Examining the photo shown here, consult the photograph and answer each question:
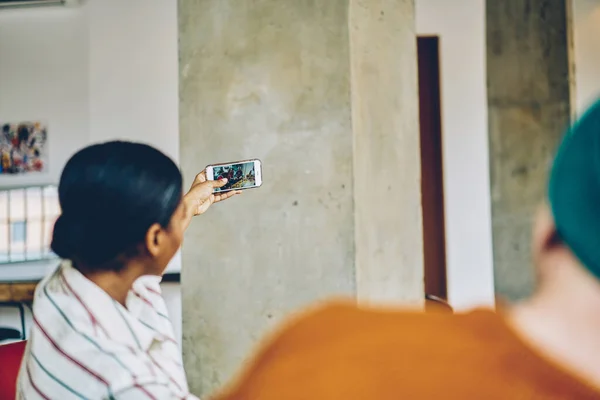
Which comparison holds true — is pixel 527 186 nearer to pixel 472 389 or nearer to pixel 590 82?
pixel 590 82

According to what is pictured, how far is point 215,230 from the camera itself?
91.0 inches

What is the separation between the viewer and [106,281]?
3.80 ft

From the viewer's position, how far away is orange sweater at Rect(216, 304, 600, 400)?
0.42m

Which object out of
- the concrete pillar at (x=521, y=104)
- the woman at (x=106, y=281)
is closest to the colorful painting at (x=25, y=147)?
the concrete pillar at (x=521, y=104)

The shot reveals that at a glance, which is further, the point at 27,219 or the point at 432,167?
the point at 27,219

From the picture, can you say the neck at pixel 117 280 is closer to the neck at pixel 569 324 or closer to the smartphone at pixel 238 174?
the smartphone at pixel 238 174

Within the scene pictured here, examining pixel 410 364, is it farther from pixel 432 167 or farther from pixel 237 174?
pixel 432 167

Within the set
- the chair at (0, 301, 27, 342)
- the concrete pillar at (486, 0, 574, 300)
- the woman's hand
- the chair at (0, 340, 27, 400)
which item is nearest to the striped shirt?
the chair at (0, 340, 27, 400)

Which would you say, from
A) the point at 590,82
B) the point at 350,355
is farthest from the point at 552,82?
the point at 350,355

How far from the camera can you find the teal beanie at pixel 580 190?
42cm

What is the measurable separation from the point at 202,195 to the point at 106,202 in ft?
2.03

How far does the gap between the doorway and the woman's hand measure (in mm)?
2947

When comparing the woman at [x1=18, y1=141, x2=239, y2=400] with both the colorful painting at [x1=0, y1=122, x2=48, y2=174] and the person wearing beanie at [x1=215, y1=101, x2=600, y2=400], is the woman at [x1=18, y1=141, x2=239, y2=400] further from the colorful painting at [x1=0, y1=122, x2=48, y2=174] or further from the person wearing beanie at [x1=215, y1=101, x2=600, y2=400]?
the colorful painting at [x1=0, y1=122, x2=48, y2=174]

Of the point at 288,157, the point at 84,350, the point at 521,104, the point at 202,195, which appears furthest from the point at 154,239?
the point at 521,104
